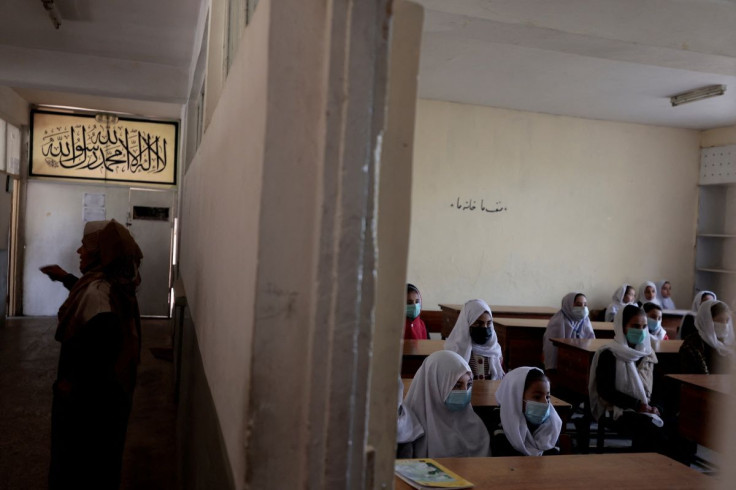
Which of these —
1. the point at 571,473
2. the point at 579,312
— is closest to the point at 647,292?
the point at 579,312

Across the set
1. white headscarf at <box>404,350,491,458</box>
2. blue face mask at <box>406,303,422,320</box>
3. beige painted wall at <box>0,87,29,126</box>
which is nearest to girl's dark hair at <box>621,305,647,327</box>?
blue face mask at <box>406,303,422,320</box>

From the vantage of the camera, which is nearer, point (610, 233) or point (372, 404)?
point (372, 404)

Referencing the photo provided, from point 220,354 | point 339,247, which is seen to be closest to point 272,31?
point 339,247

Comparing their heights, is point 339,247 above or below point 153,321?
above

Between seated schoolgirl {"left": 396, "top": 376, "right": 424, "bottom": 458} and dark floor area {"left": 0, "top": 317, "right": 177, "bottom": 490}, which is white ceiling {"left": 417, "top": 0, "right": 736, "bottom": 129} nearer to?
seated schoolgirl {"left": 396, "top": 376, "right": 424, "bottom": 458}

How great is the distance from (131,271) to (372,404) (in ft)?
6.35

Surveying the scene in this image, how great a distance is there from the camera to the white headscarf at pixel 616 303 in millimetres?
8000

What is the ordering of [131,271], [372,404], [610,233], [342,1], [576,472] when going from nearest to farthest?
[342,1] < [372,404] < [576,472] < [131,271] < [610,233]

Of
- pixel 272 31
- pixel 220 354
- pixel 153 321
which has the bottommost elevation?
pixel 153 321

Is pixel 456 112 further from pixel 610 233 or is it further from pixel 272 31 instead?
pixel 272 31

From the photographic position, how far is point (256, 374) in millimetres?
931

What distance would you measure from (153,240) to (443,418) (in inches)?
300

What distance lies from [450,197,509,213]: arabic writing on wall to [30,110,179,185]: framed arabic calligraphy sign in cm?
440

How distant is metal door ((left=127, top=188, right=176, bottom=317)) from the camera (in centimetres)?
955
